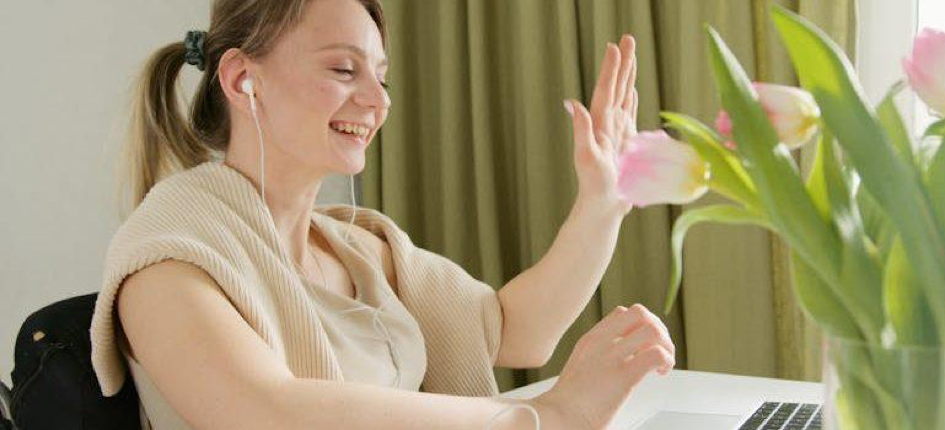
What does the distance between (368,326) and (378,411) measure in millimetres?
403

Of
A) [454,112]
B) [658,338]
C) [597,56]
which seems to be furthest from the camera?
[454,112]

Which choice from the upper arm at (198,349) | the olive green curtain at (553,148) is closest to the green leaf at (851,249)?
the upper arm at (198,349)

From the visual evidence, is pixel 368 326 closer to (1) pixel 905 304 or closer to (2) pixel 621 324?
(2) pixel 621 324

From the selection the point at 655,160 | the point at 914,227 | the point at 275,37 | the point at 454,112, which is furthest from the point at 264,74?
the point at 454,112

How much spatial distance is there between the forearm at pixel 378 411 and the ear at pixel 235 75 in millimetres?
500

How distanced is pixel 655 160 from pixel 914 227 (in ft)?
0.49

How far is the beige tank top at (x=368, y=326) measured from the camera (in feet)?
4.80

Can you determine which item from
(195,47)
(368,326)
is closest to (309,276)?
(368,326)

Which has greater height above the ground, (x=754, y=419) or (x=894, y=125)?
(x=894, y=125)

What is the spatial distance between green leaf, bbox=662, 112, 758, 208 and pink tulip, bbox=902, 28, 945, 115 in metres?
0.11

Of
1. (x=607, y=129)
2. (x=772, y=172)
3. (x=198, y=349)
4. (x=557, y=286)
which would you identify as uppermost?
(x=772, y=172)

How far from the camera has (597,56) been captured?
2496 millimetres

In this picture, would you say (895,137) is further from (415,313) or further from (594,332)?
(415,313)

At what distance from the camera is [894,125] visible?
27.3 inches
